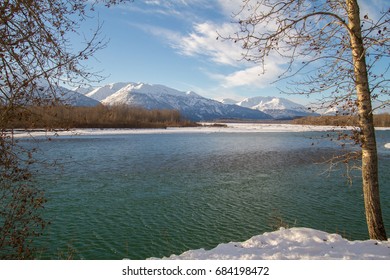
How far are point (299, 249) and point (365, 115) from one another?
3.68 m

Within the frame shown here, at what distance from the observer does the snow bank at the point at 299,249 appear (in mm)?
6281

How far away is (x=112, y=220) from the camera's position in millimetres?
12242

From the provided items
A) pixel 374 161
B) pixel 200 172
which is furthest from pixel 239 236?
pixel 200 172

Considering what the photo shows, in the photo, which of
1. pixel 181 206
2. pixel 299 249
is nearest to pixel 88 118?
pixel 181 206

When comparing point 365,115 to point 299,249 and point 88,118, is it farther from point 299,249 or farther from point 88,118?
point 88,118

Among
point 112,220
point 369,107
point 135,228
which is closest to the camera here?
point 369,107

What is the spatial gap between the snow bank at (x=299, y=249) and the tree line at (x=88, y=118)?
4224 millimetres

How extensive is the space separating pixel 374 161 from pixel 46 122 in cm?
797

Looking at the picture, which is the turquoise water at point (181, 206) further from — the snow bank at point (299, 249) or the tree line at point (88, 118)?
the snow bank at point (299, 249)

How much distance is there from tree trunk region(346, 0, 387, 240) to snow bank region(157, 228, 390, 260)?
3.55 ft

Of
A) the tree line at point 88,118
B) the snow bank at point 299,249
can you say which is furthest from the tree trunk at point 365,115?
the tree line at point 88,118

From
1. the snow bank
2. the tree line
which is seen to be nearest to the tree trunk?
the snow bank

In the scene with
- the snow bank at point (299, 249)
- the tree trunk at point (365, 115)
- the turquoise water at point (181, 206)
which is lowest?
the turquoise water at point (181, 206)
